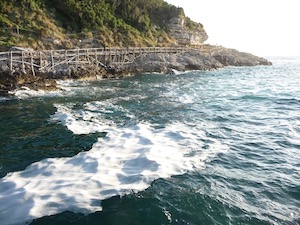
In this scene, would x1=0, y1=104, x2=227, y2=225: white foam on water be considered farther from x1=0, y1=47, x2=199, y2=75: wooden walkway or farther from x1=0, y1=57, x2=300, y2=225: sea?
x1=0, y1=47, x2=199, y2=75: wooden walkway

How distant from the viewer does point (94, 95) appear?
23.7 meters

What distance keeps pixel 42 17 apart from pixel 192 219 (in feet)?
124

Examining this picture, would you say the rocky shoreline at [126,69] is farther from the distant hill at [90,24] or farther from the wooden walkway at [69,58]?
the distant hill at [90,24]

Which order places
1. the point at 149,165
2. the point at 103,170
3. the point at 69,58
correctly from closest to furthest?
the point at 103,170 → the point at 149,165 → the point at 69,58

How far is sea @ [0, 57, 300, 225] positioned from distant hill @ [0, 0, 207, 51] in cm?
1803

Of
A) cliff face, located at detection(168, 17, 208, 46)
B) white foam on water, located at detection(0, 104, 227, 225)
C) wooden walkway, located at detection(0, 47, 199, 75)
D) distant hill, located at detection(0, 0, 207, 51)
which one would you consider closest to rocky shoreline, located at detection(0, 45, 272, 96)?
wooden walkway, located at detection(0, 47, 199, 75)

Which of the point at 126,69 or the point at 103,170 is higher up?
the point at 103,170

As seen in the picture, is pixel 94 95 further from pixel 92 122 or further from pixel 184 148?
pixel 184 148

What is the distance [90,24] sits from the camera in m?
42.6

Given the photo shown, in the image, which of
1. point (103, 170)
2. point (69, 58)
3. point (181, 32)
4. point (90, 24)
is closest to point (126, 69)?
point (69, 58)

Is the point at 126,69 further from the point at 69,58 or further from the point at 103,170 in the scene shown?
the point at 103,170

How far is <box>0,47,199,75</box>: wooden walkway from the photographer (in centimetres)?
2750

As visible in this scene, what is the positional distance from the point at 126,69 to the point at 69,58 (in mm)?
9337

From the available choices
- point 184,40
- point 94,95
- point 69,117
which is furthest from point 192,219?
point 184,40
